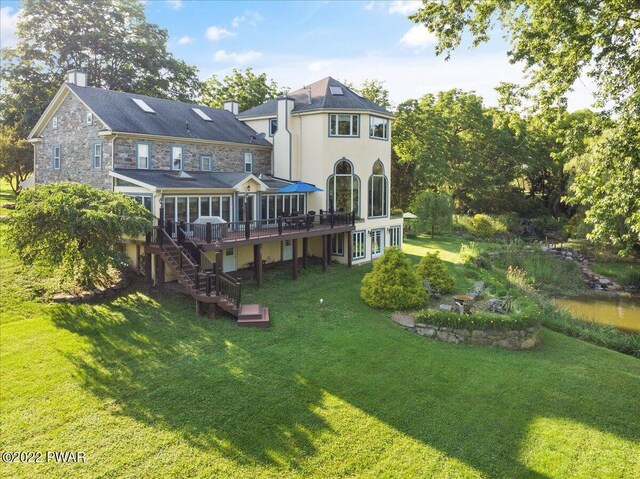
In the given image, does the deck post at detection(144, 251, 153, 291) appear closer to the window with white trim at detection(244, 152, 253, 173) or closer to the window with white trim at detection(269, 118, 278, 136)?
the window with white trim at detection(244, 152, 253, 173)

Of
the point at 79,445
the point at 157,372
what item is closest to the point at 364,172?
the point at 157,372

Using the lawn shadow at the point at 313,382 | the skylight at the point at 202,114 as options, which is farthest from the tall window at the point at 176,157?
the lawn shadow at the point at 313,382

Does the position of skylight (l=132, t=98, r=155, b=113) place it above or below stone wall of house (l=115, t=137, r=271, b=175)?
above

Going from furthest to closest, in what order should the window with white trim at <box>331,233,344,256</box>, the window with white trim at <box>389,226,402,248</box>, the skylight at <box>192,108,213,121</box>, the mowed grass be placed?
the window with white trim at <box>389,226,402,248</box>, the window with white trim at <box>331,233,344,256</box>, the skylight at <box>192,108,213,121</box>, the mowed grass

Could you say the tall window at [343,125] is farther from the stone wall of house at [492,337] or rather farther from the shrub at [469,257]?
the stone wall of house at [492,337]

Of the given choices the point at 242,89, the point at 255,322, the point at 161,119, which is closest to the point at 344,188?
the point at 161,119

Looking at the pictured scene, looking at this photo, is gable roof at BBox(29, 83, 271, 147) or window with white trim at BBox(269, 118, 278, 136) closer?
gable roof at BBox(29, 83, 271, 147)

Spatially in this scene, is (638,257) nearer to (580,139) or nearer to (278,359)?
(580,139)

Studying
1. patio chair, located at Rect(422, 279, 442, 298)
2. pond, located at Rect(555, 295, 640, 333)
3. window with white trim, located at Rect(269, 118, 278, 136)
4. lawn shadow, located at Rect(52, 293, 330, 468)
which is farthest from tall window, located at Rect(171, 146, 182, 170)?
pond, located at Rect(555, 295, 640, 333)
